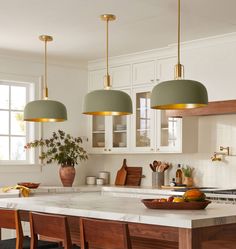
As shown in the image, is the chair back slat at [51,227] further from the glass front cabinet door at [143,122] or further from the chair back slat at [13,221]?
the glass front cabinet door at [143,122]

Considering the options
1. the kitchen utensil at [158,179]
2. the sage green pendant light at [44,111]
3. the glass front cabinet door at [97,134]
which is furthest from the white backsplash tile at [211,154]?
the sage green pendant light at [44,111]

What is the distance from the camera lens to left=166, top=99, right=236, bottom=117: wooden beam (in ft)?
19.6

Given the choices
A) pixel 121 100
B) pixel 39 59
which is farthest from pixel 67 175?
pixel 121 100

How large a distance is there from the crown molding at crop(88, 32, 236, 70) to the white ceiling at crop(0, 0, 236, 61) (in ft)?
0.35

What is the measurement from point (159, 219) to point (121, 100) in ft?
4.68

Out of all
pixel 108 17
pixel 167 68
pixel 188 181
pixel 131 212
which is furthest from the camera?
pixel 167 68

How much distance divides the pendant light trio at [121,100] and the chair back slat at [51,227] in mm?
1009

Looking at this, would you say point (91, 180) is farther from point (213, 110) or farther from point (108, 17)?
point (108, 17)

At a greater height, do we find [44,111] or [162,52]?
[162,52]

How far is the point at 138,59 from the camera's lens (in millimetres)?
7305

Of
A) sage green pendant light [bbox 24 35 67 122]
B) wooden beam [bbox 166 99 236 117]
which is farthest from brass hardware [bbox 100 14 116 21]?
wooden beam [bbox 166 99 236 117]

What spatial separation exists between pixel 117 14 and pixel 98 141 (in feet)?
9.45

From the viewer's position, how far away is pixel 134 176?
751cm

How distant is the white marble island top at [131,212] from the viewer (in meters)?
3.06
